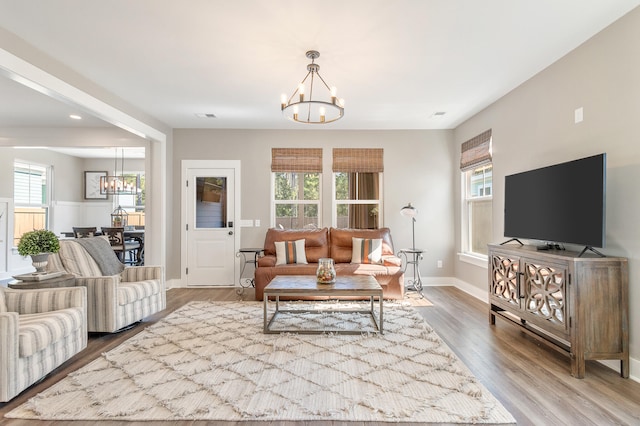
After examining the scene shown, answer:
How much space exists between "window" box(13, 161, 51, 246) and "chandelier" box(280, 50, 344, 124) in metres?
6.30

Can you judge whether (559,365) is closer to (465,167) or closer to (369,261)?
(369,261)

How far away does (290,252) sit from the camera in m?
→ 4.97

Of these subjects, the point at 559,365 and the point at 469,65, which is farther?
the point at 469,65

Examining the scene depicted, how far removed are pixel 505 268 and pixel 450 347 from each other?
99 centimetres

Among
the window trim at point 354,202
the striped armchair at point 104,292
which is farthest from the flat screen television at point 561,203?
the striped armchair at point 104,292

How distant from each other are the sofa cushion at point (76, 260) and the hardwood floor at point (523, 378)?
0.67 meters

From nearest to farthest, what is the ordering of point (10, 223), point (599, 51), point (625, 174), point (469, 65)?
point (625, 174) < point (599, 51) < point (469, 65) < point (10, 223)

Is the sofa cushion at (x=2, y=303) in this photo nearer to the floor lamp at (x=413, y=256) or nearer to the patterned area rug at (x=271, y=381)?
the patterned area rug at (x=271, y=381)

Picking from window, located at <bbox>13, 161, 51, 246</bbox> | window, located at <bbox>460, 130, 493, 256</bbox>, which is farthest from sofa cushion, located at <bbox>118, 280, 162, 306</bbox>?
window, located at <bbox>13, 161, 51, 246</bbox>

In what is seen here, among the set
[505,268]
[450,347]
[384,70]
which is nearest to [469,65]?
[384,70]

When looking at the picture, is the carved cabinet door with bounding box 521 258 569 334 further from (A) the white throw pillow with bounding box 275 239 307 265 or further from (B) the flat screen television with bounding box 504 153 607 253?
(A) the white throw pillow with bounding box 275 239 307 265

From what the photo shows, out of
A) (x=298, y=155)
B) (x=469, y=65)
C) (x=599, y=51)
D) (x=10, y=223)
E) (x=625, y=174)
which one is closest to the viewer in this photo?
(x=625, y=174)

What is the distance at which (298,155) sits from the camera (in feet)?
18.4

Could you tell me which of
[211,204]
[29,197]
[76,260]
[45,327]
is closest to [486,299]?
[211,204]
